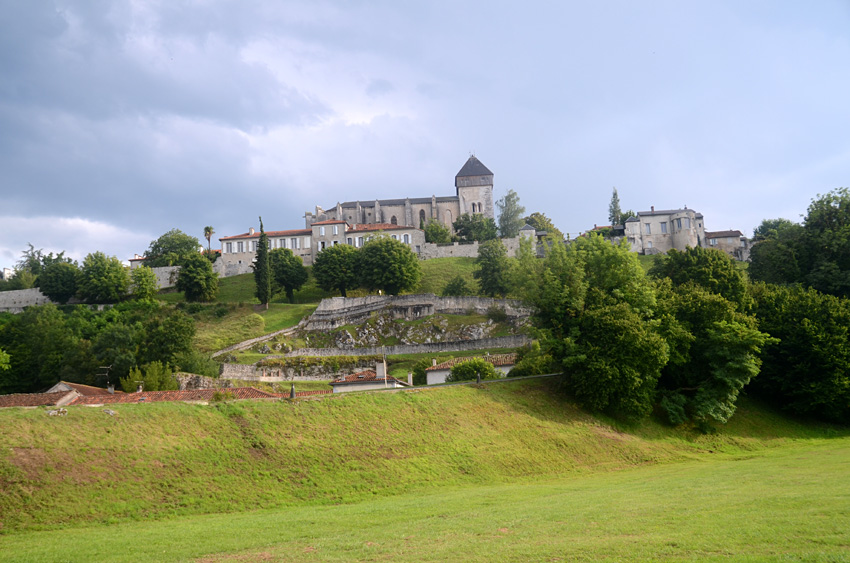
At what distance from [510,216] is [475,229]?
28.5ft

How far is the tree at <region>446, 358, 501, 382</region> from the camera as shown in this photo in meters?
40.6

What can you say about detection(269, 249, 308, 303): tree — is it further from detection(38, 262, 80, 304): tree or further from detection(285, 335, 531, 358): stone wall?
detection(38, 262, 80, 304): tree

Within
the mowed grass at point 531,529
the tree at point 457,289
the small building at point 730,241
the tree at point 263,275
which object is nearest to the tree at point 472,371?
the mowed grass at point 531,529

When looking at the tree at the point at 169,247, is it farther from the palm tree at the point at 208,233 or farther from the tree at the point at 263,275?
the tree at the point at 263,275

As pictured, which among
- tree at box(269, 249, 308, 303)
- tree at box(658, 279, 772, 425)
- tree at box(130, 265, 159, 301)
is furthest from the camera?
tree at box(130, 265, 159, 301)

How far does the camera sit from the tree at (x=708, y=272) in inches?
1792

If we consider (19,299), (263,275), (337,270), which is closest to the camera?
(263,275)

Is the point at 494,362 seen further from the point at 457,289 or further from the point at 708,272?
the point at 457,289

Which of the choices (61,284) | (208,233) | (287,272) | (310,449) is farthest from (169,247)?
(310,449)

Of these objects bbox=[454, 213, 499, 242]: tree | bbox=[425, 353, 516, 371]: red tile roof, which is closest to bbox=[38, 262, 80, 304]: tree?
bbox=[454, 213, 499, 242]: tree

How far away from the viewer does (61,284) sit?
85875 mm

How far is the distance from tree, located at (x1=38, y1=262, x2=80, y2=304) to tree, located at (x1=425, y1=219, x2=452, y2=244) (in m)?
50.8

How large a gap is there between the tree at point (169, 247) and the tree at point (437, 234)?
37750 millimetres

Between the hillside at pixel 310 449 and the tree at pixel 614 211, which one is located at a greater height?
the tree at pixel 614 211
